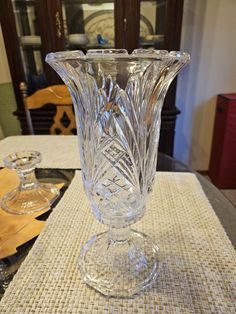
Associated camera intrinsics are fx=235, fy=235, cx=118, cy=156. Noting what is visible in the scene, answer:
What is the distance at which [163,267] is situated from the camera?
0.42 m

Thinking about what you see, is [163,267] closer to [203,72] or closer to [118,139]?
[118,139]

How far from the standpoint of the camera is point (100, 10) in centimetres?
149

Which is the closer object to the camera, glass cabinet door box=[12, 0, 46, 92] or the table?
the table

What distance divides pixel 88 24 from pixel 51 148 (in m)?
1.06

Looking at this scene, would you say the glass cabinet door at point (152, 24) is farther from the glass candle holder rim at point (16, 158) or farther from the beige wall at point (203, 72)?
the glass candle holder rim at point (16, 158)

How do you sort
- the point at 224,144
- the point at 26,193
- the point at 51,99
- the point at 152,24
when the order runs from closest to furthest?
the point at 26,193 → the point at 51,99 → the point at 152,24 → the point at 224,144

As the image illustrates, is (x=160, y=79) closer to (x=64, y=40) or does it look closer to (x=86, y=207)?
(x=86, y=207)

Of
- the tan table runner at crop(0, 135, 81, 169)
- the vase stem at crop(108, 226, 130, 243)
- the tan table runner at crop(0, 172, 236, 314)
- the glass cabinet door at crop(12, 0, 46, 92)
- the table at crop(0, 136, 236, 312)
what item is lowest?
the table at crop(0, 136, 236, 312)

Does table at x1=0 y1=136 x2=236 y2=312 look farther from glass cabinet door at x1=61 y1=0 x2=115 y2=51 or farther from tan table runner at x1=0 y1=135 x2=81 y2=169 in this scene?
glass cabinet door at x1=61 y1=0 x2=115 y2=51

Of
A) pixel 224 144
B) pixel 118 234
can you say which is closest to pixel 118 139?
pixel 118 234

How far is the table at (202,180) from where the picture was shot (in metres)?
0.54

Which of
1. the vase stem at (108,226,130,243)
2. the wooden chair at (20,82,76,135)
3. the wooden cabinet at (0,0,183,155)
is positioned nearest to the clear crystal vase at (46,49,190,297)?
the vase stem at (108,226,130,243)

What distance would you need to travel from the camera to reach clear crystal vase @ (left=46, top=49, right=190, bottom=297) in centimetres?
33

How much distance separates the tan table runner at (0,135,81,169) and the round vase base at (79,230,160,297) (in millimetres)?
382
